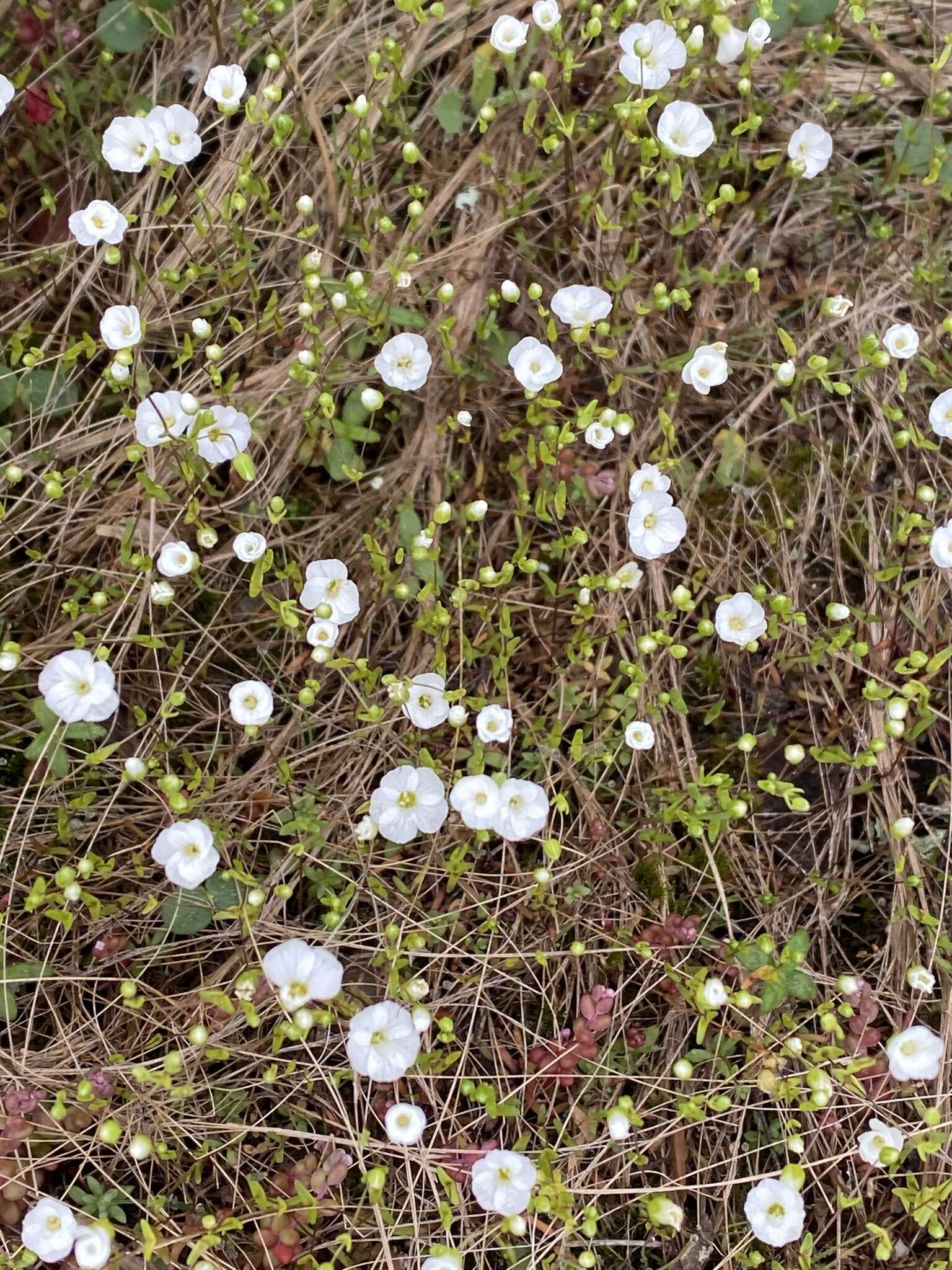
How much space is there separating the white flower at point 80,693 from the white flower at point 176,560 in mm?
326

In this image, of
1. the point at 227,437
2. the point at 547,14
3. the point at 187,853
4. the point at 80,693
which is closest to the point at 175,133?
the point at 227,437

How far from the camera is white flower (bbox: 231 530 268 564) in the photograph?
2.58 metres

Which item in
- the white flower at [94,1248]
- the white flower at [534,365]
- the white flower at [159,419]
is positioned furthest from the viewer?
the white flower at [534,365]

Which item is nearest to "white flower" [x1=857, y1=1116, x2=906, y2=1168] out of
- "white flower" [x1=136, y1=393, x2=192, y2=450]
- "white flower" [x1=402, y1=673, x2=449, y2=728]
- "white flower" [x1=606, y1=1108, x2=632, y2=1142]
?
"white flower" [x1=606, y1=1108, x2=632, y2=1142]

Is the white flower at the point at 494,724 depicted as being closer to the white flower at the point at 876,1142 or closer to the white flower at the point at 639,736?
the white flower at the point at 639,736

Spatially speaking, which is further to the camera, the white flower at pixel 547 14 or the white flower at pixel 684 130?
the white flower at pixel 684 130

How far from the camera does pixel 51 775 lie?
2.65 metres

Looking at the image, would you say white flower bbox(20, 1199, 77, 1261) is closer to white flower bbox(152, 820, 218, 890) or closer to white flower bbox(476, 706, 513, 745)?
white flower bbox(152, 820, 218, 890)

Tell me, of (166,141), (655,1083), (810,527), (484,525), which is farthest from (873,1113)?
(166,141)

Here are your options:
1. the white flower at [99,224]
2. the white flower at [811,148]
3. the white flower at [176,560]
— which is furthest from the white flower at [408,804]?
the white flower at [811,148]

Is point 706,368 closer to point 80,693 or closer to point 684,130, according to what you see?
point 684,130

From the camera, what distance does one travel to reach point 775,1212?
7.74ft

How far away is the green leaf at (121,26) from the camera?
3000 millimetres

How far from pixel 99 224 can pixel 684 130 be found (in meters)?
1.72
